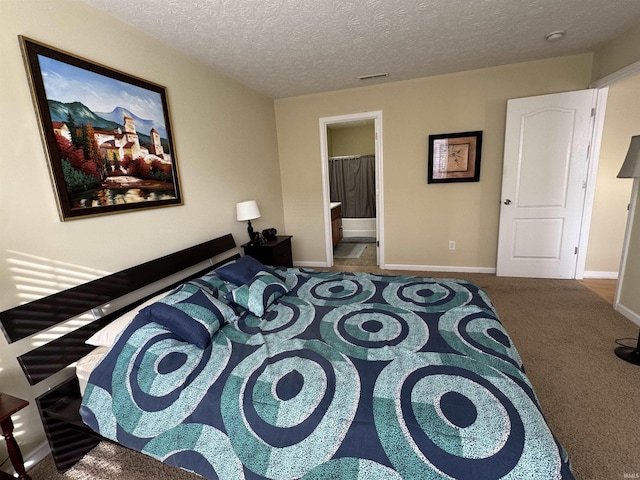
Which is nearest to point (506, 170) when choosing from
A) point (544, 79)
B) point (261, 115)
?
point (544, 79)

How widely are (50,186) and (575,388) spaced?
11.2 feet

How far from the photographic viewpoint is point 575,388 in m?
1.88

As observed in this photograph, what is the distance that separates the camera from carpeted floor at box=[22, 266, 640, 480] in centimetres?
146

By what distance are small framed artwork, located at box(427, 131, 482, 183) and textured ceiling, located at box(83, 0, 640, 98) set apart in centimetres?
80

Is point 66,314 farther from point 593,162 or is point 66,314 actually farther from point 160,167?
point 593,162

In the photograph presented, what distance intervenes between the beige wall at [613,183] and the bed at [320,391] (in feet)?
9.20

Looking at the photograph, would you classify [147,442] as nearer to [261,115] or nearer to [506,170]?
[261,115]

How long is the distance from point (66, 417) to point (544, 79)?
5.07 metres

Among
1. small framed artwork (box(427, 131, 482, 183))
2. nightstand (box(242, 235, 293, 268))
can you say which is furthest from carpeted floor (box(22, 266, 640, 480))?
nightstand (box(242, 235, 293, 268))

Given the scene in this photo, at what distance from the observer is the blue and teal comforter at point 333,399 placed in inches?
37.9

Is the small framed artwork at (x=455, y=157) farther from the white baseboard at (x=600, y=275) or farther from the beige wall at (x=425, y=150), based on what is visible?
the white baseboard at (x=600, y=275)

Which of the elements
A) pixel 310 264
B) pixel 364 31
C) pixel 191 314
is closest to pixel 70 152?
pixel 191 314

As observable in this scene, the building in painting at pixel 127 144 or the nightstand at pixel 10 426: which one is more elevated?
the building in painting at pixel 127 144

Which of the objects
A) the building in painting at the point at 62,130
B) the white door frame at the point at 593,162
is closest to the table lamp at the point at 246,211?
the building in painting at the point at 62,130
